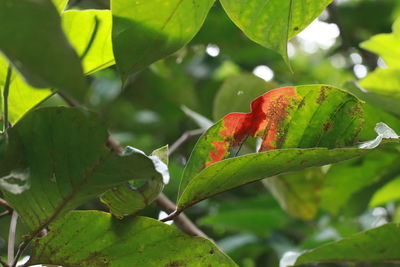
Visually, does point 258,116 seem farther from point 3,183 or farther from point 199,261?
point 3,183

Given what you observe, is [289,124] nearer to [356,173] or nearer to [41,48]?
[41,48]

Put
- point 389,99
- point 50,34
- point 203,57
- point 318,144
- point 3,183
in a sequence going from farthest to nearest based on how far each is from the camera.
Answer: point 203,57 → point 389,99 → point 318,144 → point 3,183 → point 50,34

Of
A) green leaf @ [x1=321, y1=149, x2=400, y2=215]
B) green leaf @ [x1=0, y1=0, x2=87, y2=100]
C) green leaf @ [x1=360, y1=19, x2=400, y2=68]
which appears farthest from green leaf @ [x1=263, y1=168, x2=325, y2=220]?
green leaf @ [x1=0, y1=0, x2=87, y2=100]

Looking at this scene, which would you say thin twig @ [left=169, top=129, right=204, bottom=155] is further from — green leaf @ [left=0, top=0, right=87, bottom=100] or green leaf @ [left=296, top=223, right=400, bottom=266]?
green leaf @ [left=0, top=0, right=87, bottom=100]

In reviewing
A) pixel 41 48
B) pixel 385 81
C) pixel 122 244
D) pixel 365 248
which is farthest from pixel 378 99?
pixel 41 48

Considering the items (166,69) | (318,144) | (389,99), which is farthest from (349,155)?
(166,69)

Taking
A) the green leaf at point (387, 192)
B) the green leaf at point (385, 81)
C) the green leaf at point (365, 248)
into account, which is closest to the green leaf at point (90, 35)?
the green leaf at point (365, 248)
